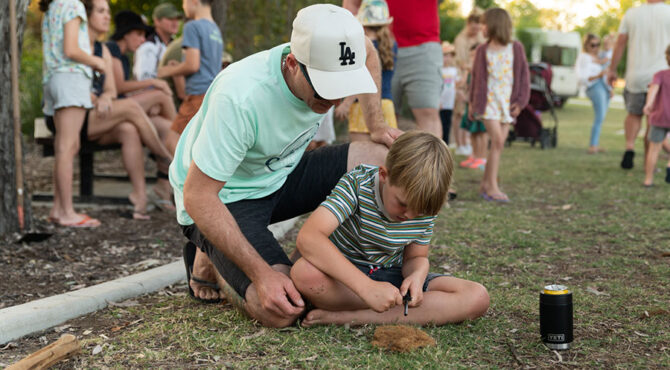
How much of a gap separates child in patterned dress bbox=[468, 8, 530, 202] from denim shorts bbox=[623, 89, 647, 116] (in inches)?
101

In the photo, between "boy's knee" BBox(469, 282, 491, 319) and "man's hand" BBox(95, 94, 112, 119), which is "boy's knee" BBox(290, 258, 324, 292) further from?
"man's hand" BBox(95, 94, 112, 119)

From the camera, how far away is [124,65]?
7.34 metres

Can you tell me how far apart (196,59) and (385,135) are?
3081 millimetres

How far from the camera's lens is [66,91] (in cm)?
558

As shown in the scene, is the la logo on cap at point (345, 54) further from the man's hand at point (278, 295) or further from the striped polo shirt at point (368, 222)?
the man's hand at point (278, 295)

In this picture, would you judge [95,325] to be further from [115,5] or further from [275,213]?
[115,5]

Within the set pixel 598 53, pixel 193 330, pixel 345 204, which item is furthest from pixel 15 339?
pixel 598 53

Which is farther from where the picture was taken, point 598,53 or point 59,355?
point 598,53

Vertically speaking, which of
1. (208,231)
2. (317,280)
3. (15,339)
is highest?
(208,231)

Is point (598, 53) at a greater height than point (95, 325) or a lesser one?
greater

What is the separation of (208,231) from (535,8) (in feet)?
246

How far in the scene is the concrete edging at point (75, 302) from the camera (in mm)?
3172

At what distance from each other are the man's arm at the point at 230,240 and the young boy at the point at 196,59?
3.25m

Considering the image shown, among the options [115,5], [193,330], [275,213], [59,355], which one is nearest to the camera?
[59,355]
